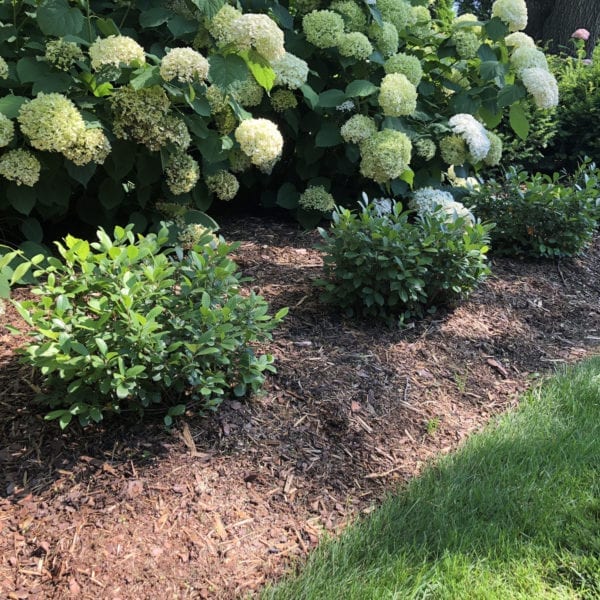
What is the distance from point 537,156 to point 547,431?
4746 millimetres

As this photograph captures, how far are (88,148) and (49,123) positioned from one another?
0.61 ft

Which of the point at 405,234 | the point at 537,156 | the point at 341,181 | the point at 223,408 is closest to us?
the point at 223,408

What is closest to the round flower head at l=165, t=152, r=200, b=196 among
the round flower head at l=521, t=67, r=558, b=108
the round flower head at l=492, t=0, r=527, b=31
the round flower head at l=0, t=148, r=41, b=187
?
the round flower head at l=0, t=148, r=41, b=187

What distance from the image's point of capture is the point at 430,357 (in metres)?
3.14

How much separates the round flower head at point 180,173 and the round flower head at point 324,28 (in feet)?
4.06

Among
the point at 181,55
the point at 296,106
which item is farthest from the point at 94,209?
the point at 296,106

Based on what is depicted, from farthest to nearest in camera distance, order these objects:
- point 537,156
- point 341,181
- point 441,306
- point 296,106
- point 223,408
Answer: point 537,156 → point 341,181 → point 296,106 → point 441,306 → point 223,408

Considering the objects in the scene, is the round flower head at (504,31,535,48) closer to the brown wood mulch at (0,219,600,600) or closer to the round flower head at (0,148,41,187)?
the brown wood mulch at (0,219,600,600)

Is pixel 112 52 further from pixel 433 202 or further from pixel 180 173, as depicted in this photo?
pixel 433 202

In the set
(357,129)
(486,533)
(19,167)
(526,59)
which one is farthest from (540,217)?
(19,167)

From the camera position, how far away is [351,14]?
407cm

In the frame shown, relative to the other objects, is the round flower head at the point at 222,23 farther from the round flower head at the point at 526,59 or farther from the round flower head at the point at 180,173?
the round flower head at the point at 526,59

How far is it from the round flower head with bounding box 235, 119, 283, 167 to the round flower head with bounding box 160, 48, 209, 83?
531 mm

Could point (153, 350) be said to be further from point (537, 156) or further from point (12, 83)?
point (537, 156)
